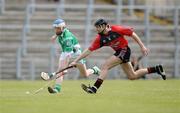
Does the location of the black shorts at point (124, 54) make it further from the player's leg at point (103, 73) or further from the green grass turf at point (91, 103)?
the green grass turf at point (91, 103)

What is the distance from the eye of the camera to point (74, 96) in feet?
69.2

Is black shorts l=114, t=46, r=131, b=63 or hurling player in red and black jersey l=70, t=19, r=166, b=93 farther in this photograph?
black shorts l=114, t=46, r=131, b=63

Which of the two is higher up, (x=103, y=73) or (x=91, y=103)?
(x=91, y=103)

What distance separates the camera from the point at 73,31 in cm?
4138

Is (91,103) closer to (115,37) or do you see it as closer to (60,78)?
(115,37)

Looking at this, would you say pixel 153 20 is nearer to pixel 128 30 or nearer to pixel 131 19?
pixel 131 19

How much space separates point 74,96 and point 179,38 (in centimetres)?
2133

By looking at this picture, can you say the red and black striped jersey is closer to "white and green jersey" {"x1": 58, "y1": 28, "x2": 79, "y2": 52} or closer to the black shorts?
the black shorts

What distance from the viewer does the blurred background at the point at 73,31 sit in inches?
1537

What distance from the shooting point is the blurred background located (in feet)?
128

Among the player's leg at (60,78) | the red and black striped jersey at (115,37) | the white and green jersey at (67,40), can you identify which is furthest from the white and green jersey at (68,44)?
the red and black striped jersey at (115,37)

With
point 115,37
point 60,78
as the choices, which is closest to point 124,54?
point 115,37

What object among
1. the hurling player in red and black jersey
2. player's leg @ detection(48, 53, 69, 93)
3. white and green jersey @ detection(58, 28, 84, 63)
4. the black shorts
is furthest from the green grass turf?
white and green jersey @ detection(58, 28, 84, 63)

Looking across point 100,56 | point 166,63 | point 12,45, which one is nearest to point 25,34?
point 12,45
